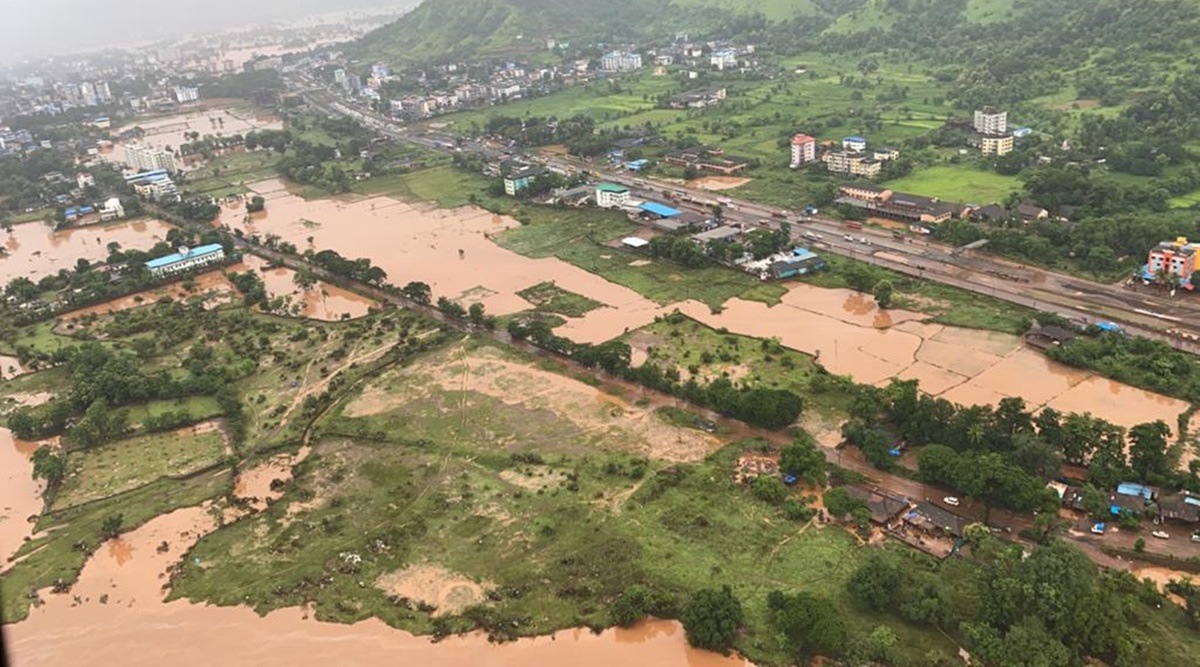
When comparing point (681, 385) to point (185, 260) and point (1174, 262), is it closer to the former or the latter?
point (1174, 262)

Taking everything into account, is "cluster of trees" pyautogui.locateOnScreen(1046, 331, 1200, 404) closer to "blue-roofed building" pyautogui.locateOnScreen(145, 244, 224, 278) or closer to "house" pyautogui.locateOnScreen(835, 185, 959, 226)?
"house" pyautogui.locateOnScreen(835, 185, 959, 226)

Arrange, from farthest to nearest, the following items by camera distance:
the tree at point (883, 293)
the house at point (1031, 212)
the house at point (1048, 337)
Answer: the house at point (1031, 212), the tree at point (883, 293), the house at point (1048, 337)

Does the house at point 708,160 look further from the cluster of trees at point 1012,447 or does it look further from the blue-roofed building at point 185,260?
the cluster of trees at point 1012,447

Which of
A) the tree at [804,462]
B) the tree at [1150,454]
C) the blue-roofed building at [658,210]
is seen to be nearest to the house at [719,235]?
the blue-roofed building at [658,210]

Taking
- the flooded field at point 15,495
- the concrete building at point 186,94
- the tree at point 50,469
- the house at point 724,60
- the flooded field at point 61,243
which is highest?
the concrete building at point 186,94

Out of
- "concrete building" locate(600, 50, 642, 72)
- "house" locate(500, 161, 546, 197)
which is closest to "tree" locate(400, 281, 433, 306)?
"house" locate(500, 161, 546, 197)

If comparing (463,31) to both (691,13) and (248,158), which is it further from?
(248,158)

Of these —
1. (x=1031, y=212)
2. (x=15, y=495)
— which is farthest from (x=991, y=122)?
(x=15, y=495)
